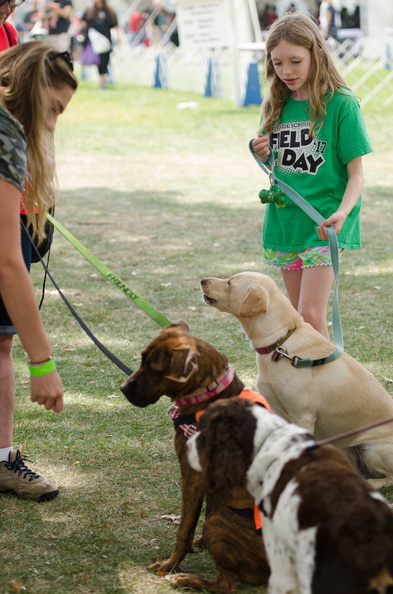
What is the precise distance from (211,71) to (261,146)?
1905 cm

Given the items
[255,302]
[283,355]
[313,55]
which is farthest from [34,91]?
[313,55]

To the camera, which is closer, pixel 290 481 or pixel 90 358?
pixel 290 481

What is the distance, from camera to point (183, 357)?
3.35 m

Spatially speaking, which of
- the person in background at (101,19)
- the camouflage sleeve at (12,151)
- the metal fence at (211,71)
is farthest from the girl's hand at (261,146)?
the person in background at (101,19)

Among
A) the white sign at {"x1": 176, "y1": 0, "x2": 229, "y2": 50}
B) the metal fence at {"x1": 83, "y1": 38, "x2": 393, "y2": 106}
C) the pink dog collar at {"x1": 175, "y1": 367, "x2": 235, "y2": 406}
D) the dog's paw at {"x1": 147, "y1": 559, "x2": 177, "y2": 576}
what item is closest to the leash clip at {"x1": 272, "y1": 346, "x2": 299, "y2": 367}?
the pink dog collar at {"x1": 175, "y1": 367, "x2": 235, "y2": 406}

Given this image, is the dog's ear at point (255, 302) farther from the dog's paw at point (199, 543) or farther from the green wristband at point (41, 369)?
the green wristband at point (41, 369)

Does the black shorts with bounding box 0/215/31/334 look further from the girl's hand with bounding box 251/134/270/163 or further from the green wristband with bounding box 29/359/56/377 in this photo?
the girl's hand with bounding box 251/134/270/163

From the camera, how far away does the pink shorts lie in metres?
4.86

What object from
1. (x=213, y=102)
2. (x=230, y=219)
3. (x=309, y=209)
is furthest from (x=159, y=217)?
(x=213, y=102)

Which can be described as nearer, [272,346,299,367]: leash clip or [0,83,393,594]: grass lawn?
[0,83,393,594]: grass lawn

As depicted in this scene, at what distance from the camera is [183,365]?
333 centimetres

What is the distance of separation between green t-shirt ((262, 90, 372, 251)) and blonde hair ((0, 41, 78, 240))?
73.7 inches

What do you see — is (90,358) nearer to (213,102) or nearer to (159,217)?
(159,217)

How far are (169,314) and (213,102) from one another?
1675cm
